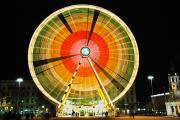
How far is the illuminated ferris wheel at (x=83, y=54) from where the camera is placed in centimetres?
3738

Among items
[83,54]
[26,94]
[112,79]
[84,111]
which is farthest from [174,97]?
[26,94]

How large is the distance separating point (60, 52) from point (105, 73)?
735 centimetres

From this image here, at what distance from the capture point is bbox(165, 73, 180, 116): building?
6521 centimetres

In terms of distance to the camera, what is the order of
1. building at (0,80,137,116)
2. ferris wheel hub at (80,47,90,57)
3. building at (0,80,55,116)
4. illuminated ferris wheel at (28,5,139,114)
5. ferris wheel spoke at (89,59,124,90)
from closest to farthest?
illuminated ferris wheel at (28,5,139,114), ferris wheel spoke at (89,59,124,90), ferris wheel hub at (80,47,90,57), building at (0,80,137,116), building at (0,80,55,116)

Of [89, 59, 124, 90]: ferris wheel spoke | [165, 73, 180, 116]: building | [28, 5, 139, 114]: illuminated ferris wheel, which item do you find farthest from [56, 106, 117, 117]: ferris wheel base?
[165, 73, 180, 116]: building

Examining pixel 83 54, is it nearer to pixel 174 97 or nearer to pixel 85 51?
pixel 85 51

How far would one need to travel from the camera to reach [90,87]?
4012cm

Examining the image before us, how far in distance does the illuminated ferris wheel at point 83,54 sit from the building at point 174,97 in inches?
829

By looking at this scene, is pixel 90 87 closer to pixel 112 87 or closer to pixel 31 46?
pixel 112 87

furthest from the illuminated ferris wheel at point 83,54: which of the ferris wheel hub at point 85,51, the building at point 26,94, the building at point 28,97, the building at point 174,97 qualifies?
the building at point 26,94

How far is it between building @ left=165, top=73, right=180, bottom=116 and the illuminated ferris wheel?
2106 centimetres

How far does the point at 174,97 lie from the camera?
75312 mm

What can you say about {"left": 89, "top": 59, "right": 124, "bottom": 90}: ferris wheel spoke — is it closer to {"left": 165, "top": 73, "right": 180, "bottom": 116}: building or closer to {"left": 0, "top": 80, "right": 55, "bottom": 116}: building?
{"left": 165, "top": 73, "right": 180, "bottom": 116}: building

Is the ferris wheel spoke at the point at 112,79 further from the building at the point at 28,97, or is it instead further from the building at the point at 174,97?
the building at the point at 28,97
